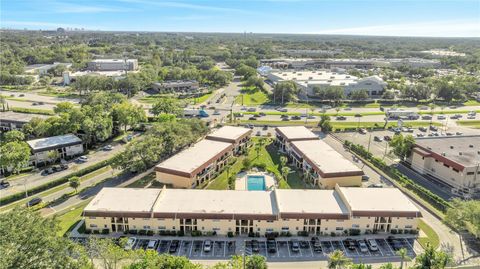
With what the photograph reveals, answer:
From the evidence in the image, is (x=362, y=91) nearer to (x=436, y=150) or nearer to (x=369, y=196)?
(x=436, y=150)

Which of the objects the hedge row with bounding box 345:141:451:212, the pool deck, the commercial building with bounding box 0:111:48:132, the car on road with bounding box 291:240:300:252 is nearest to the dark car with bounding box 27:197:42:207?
the pool deck

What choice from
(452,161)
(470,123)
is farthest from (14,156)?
(470,123)

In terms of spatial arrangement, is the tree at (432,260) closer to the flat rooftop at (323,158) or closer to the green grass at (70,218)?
the flat rooftop at (323,158)

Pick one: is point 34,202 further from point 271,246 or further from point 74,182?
point 271,246

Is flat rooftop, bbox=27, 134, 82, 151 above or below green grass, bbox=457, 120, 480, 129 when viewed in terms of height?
above

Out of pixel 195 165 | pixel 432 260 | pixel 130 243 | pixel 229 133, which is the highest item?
pixel 229 133

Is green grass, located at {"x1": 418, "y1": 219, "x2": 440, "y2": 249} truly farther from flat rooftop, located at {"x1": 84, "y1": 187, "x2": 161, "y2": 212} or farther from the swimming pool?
flat rooftop, located at {"x1": 84, "y1": 187, "x2": 161, "y2": 212}

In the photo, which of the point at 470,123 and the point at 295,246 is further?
the point at 470,123
